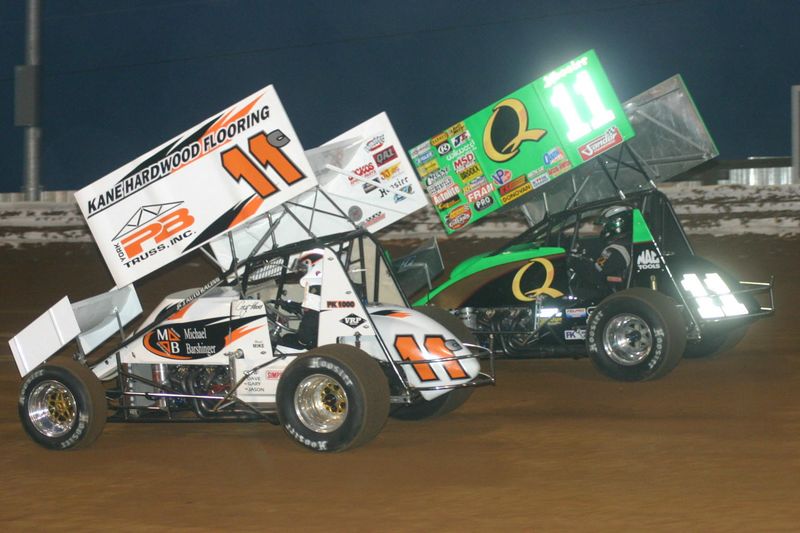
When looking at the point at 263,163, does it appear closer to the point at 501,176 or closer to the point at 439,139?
the point at 501,176

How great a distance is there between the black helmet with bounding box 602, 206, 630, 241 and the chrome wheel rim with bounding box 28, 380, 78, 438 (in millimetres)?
5492

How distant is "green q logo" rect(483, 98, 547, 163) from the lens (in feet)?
41.1

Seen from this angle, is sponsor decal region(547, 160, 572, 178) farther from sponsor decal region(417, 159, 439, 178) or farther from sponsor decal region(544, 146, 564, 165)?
sponsor decal region(417, 159, 439, 178)

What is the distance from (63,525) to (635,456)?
11.8ft

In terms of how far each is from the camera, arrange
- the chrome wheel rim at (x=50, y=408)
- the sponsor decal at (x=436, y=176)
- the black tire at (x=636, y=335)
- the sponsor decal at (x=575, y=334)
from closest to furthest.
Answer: the chrome wheel rim at (x=50, y=408)
the black tire at (x=636, y=335)
the sponsor decal at (x=575, y=334)
the sponsor decal at (x=436, y=176)

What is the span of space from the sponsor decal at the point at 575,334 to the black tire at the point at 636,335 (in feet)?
1.18

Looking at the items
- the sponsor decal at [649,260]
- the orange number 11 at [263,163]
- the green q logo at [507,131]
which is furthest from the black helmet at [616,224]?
the orange number 11 at [263,163]

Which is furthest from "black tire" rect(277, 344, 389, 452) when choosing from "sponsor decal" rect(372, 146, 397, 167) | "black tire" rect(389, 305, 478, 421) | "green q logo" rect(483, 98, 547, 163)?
"green q logo" rect(483, 98, 547, 163)

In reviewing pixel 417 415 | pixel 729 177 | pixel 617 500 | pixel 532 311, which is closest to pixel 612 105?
pixel 532 311

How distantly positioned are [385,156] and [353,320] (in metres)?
3.09

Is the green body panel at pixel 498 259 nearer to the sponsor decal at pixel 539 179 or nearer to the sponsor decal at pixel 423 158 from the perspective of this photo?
the sponsor decal at pixel 539 179

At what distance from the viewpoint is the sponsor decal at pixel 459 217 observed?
518 inches

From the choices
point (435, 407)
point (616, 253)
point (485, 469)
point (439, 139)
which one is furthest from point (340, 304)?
point (439, 139)

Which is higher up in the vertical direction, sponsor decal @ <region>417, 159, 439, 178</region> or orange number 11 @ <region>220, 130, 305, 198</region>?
orange number 11 @ <region>220, 130, 305, 198</region>
